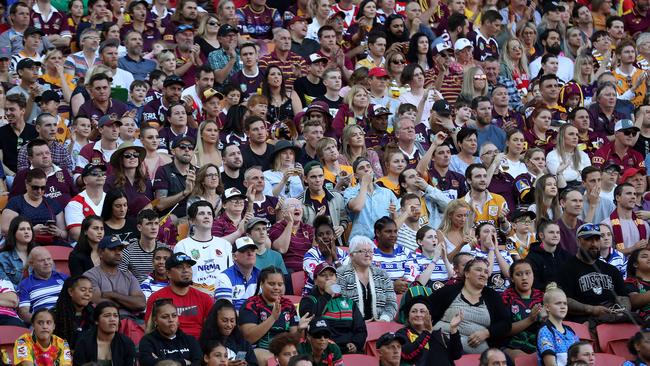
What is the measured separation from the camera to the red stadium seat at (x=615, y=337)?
12461 mm

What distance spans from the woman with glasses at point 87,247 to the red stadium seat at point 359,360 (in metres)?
2.17

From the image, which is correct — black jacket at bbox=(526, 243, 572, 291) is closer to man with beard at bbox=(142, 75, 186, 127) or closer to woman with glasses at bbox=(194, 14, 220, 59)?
man with beard at bbox=(142, 75, 186, 127)

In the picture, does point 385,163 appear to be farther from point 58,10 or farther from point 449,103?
point 58,10

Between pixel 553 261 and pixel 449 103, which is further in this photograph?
pixel 449 103

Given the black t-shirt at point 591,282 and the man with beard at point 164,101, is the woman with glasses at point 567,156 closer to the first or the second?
the black t-shirt at point 591,282

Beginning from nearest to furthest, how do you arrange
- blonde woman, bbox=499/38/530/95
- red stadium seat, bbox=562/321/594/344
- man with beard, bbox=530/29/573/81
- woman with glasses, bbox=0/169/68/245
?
red stadium seat, bbox=562/321/594/344 < woman with glasses, bbox=0/169/68/245 < blonde woman, bbox=499/38/530/95 < man with beard, bbox=530/29/573/81

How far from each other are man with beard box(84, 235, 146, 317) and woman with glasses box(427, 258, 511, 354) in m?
2.24

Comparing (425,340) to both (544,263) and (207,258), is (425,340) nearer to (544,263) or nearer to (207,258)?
(207,258)

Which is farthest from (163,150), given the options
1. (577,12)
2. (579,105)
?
(577,12)

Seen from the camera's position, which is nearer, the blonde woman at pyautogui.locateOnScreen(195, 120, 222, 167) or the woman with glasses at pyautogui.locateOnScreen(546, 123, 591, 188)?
the blonde woman at pyautogui.locateOnScreen(195, 120, 222, 167)

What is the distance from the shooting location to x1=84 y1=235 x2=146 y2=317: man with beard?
11711 millimetres

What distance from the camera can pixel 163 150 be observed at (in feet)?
47.5

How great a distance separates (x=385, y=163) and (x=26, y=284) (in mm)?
4139

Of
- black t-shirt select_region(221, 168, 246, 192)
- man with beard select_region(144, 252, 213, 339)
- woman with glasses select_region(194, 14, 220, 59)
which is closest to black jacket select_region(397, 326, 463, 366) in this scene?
man with beard select_region(144, 252, 213, 339)
